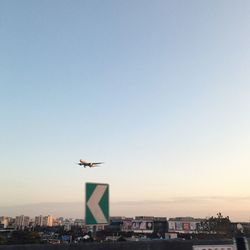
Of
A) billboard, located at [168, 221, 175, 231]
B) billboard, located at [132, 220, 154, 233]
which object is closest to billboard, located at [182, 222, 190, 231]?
billboard, located at [168, 221, 175, 231]

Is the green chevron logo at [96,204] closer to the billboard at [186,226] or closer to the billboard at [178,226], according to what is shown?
the billboard at [186,226]

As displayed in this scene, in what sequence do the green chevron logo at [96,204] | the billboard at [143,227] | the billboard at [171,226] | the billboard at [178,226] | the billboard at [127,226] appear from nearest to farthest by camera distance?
the green chevron logo at [96,204], the billboard at [143,227], the billboard at [171,226], the billboard at [178,226], the billboard at [127,226]

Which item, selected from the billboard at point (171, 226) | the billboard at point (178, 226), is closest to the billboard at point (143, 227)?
the billboard at point (171, 226)

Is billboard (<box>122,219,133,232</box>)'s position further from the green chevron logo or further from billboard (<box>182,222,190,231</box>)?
the green chevron logo

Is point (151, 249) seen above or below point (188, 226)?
below

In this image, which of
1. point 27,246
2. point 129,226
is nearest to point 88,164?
point 27,246

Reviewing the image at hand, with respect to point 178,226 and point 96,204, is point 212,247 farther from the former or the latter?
point 178,226

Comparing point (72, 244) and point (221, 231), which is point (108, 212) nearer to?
point (72, 244)

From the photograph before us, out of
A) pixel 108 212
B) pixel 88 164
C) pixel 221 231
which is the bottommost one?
pixel 108 212
